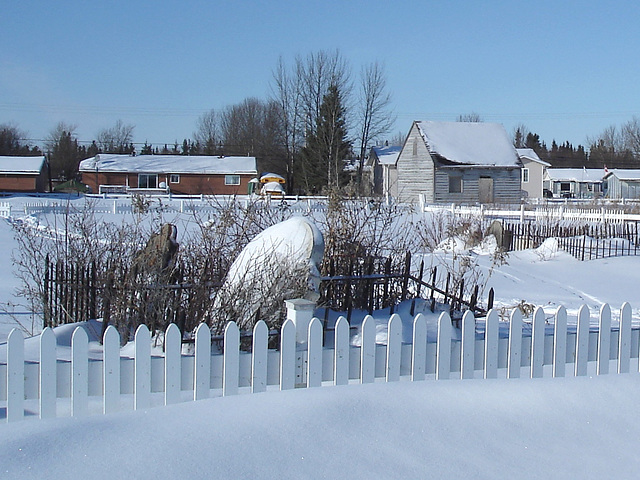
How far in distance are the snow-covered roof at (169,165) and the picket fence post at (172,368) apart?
170ft

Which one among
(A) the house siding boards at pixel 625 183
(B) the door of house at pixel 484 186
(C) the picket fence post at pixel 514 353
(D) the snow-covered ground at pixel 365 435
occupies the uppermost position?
(A) the house siding boards at pixel 625 183

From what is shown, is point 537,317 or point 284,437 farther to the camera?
point 537,317

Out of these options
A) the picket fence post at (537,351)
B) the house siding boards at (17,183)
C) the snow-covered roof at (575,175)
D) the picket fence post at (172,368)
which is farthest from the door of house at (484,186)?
the snow-covered roof at (575,175)

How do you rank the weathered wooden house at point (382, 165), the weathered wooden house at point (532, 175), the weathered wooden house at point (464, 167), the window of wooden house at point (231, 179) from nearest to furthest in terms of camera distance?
the weathered wooden house at point (464, 167), the weathered wooden house at point (382, 165), the window of wooden house at point (231, 179), the weathered wooden house at point (532, 175)

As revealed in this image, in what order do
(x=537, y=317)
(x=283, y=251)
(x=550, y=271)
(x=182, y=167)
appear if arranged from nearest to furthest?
1. (x=537, y=317)
2. (x=283, y=251)
3. (x=550, y=271)
4. (x=182, y=167)

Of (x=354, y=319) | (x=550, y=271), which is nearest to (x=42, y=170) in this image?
(x=550, y=271)

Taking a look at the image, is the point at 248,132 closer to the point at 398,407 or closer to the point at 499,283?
the point at 499,283

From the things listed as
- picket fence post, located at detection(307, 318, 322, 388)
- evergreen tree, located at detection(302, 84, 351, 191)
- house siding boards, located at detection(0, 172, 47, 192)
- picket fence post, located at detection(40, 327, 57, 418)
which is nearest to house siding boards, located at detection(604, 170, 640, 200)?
evergreen tree, located at detection(302, 84, 351, 191)

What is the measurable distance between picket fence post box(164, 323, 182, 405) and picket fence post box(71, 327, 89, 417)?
1.45 feet

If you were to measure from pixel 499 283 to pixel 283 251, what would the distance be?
654 cm

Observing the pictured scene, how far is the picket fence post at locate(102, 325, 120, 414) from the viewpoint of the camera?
390 centimetres

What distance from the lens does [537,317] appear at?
15.6 ft

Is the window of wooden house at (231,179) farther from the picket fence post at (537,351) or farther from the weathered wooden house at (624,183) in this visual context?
the picket fence post at (537,351)

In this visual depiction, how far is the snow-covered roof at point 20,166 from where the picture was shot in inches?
2110
